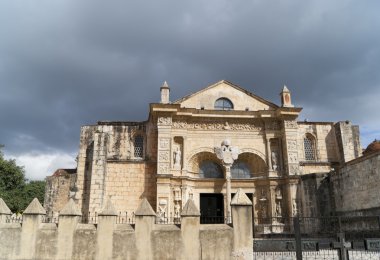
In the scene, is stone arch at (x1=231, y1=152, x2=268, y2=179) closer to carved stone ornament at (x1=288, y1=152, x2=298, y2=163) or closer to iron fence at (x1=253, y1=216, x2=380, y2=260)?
carved stone ornament at (x1=288, y1=152, x2=298, y2=163)

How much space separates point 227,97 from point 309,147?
24.0ft

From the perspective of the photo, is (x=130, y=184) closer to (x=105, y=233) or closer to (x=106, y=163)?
(x=106, y=163)

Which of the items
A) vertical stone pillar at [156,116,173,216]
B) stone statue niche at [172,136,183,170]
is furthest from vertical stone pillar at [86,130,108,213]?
stone statue niche at [172,136,183,170]

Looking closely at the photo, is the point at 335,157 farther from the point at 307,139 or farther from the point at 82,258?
the point at 82,258

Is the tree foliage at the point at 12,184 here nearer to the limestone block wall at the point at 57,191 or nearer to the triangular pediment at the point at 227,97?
the limestone block wall at the point at 57,191

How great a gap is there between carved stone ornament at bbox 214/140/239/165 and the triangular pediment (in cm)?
320

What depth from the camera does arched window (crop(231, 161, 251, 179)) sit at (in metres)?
23.0

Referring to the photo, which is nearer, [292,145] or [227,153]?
[227,153]

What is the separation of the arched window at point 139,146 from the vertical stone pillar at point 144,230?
545 inches

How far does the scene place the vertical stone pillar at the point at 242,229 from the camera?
8688 millimetres

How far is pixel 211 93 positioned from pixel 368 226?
12.9 meters

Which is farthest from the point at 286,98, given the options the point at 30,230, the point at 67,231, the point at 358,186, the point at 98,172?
the point at 30,230

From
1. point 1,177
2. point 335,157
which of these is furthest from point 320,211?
point 1,177

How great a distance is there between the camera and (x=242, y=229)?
886cm
